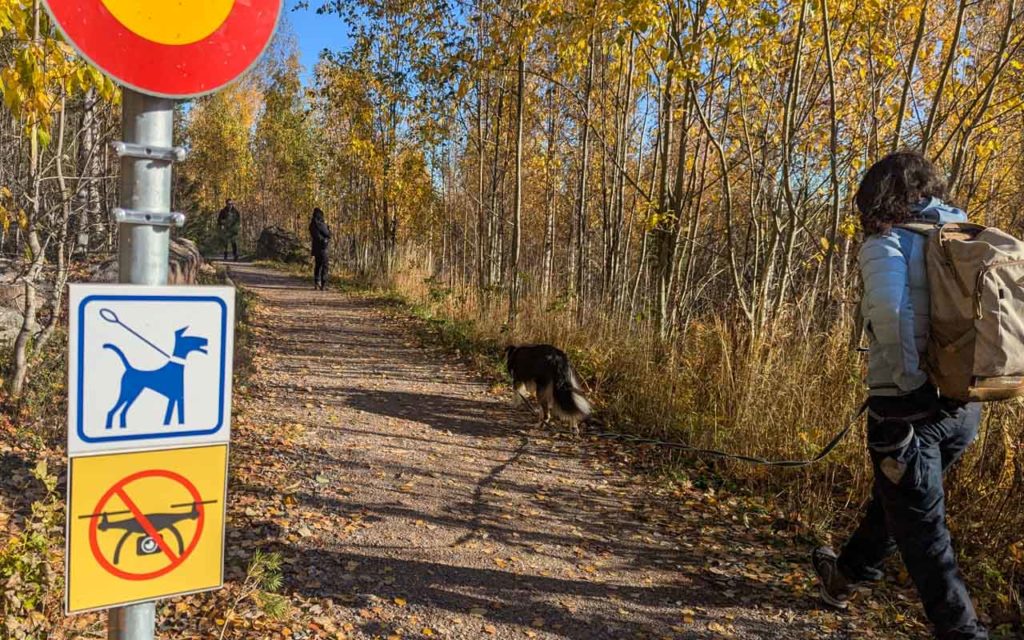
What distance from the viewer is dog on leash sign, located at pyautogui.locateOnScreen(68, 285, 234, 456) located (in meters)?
1.35

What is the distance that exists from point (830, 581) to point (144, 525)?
320 centimetres

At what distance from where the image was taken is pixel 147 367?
144cm

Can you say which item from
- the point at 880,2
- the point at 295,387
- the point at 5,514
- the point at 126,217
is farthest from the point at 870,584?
the point at 295,387

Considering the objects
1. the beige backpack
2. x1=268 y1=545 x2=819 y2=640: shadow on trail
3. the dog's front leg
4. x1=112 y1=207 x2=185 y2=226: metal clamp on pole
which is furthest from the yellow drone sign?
the dog's front leg

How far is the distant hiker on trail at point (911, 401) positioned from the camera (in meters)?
2.72

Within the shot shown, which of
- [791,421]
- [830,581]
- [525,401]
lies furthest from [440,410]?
[830,581]

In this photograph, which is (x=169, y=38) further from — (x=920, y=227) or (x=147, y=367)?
(x=920, y=227)

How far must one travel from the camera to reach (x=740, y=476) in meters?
5.16

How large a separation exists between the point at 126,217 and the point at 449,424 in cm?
533

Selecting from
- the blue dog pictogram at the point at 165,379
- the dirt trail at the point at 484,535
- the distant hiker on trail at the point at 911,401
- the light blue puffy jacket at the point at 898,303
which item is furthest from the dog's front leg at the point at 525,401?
the blue dog pictogram at the point at 165,379

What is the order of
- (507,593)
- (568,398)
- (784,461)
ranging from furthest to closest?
(568,398)
(784,461)
(507,593)

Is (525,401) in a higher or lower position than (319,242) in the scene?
lower

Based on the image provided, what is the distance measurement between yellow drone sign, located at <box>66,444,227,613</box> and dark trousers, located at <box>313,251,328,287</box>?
1723 cm

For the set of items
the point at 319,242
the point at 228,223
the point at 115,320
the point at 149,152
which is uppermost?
the point at 228,223
